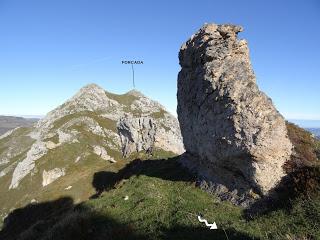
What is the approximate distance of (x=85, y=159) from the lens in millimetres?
112375

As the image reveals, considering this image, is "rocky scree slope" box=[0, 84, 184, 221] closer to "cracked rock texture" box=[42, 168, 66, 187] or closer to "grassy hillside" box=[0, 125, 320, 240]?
"cracked rock texture" box=[42, 168, 66, 187]

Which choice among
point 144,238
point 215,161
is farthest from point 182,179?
point 144,238

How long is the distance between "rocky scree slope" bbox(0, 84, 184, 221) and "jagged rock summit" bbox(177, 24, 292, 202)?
32.6 meters

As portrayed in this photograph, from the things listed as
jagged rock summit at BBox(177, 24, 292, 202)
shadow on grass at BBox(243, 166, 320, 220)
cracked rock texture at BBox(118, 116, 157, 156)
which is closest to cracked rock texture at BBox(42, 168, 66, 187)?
cracked rock texture at BBox(118, 116, 157, 156)

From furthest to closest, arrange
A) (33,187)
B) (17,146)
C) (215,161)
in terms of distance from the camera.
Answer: (17,146), (33,187), (215,161)

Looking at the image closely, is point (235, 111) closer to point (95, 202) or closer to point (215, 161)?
point (215, 161)

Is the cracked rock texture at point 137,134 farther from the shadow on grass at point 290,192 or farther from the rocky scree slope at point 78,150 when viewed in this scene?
the shadow on grass at point 290,192

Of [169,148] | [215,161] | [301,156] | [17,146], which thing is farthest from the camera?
[17,146]

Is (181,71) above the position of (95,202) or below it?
above

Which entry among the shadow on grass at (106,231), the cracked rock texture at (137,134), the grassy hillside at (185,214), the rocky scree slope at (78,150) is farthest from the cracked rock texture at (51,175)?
the grassy hillside at (185,214)

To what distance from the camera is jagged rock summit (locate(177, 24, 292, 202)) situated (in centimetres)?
2275

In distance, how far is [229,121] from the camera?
24.6 m

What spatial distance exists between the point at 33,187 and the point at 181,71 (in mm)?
84049

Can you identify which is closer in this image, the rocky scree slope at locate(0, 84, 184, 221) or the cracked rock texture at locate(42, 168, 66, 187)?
the rocky scree slope at locate(0, 84, 184, 221)
